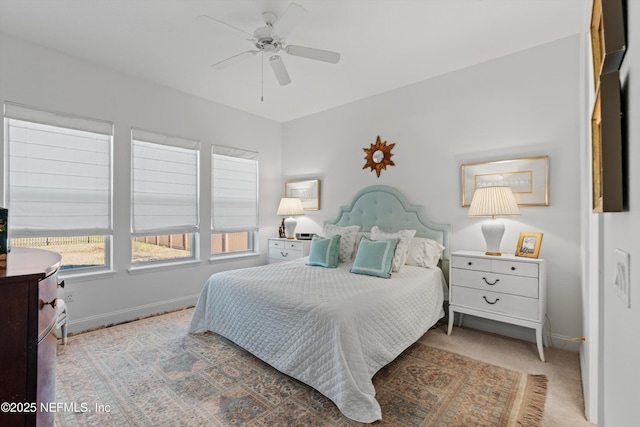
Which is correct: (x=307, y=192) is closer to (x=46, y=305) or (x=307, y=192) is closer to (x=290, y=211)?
(x=290, y=211)

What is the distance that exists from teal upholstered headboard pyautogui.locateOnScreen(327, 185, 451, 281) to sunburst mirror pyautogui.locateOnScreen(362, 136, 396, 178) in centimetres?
27

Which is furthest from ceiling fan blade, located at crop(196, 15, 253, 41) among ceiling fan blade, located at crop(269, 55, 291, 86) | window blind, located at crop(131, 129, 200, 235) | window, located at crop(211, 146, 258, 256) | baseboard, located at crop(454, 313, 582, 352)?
baseboard, located at crop(454, 313, 582, 352)

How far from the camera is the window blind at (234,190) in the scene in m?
4.17

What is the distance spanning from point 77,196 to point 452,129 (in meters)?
3.94

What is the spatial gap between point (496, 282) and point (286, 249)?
267cm

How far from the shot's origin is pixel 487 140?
9.97ft

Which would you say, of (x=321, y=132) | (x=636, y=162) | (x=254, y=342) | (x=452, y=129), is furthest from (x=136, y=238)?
(x=636, y=162)

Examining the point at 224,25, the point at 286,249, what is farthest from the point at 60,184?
the point at 286,249

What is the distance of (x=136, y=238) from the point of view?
3.53m

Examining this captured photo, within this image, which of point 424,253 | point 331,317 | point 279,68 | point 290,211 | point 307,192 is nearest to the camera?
point 331,317

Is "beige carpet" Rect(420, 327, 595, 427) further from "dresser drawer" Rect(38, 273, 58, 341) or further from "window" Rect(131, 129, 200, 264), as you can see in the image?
"window" Rect(131, 129, 200, 264)

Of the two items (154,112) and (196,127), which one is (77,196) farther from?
(196,127)

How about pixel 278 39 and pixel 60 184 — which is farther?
pixel 60 184

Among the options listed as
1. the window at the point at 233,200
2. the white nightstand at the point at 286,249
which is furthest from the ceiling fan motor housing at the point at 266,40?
the white nightstand at the point at 286,249
